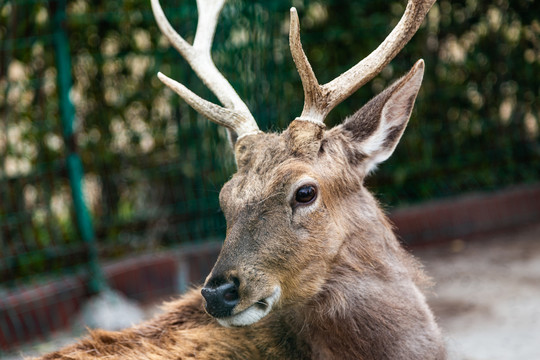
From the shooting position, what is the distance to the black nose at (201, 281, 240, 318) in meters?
3.05

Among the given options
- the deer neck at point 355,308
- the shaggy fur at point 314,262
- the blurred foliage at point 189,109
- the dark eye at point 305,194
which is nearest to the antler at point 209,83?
the shaggy fur at point 314,262

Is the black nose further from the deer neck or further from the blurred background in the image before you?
the blurred background

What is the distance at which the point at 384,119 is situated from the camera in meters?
3.64

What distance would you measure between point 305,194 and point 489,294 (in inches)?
142

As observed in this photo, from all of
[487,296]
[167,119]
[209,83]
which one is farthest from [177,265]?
[209,83]

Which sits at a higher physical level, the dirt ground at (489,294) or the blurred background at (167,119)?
the blurred background at (167,119)

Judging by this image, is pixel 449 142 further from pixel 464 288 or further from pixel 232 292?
pixel 232 292

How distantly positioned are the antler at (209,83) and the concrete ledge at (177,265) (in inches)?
99.9

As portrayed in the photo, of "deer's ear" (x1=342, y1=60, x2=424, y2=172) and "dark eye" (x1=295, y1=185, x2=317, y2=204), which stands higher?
"deer's ear" (x1=342, y1=60, x2=424, y2=172)

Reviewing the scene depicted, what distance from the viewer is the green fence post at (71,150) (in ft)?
21.0

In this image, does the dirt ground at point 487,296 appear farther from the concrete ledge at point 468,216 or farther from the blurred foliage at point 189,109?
the blurred foliage at point 189,109

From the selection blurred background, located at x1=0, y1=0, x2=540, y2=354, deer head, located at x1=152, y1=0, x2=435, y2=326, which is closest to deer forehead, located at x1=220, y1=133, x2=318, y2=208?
deer head, located at x1=152, y1=0, x2=435, y2=326

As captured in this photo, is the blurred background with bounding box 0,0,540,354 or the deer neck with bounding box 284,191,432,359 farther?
the blurred background with bounding box 0,0,540,354

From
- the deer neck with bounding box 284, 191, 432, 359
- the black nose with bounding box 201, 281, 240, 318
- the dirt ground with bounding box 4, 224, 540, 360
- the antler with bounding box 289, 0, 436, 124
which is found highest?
the antler with bounding box 289, 0, 436, 124
